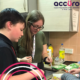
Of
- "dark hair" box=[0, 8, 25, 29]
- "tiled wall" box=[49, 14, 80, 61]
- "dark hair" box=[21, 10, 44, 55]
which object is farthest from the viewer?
"tiled wall" box=[49, 14, 80, 61]

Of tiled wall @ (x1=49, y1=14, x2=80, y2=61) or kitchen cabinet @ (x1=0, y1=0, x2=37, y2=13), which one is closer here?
kitchen cabinet @ (x1=0, y1=0, x2=37, y2=13)

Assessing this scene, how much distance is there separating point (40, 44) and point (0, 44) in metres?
0.71

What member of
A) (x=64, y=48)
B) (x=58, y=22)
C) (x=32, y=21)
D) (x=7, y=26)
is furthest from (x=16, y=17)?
(x=64, y=48)

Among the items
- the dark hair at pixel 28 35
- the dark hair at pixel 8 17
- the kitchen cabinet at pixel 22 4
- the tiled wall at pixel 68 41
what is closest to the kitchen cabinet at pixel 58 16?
the kitchen cabinet at pixel 22 4

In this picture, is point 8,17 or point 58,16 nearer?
point 8,17

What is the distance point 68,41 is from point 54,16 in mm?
509

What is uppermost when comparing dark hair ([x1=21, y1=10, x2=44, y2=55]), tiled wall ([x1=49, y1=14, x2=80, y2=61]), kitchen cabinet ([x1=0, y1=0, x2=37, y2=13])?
kitchen cabinet ([x1=0, y1=0, x2=37, y2=13])

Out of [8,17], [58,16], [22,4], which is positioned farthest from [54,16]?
[8,17]

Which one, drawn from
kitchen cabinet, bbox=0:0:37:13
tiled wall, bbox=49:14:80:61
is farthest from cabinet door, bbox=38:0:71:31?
tiled wall, bbox=49:14:80:61

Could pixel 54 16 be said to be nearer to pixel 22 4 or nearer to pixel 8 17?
pixel 22 4

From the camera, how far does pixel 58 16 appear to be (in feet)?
4.26

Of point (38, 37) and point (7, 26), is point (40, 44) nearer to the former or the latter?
point (38, 37)

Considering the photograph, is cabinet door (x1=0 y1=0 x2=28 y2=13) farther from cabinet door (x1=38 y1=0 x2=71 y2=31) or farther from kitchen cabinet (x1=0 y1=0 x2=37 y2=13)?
cabinet door (x1=38 y1=0 x2=71 y2=31)

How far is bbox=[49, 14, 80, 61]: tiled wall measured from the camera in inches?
60.4
